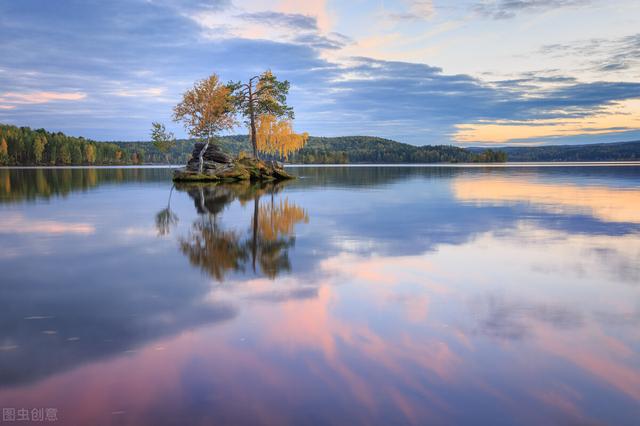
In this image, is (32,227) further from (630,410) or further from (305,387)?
(630,410)

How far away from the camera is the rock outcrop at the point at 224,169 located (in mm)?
45094

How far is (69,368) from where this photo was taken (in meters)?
4.86

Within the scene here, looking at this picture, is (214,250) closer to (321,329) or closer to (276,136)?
(321,329)

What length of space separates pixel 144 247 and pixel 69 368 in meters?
7.26

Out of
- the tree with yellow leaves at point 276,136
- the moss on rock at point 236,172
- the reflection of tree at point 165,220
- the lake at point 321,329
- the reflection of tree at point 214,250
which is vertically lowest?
the lake at point 321,329

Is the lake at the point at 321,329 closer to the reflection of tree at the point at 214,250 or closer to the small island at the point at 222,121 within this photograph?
the reflection of tree at the point at 214,250

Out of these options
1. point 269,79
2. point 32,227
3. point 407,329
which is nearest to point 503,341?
point 407,329

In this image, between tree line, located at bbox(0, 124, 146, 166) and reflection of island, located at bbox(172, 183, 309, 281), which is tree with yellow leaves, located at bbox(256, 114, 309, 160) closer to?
reflection of island, located at bbox(172, 183, 309, 281)

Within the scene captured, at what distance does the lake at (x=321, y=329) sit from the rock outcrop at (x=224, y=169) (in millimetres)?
32540

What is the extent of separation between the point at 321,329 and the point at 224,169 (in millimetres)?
42051

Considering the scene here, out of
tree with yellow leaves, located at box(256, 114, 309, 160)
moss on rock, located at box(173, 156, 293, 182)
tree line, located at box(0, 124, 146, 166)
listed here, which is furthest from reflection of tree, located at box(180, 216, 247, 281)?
tree line, located at box(0, 124, 146, 166)

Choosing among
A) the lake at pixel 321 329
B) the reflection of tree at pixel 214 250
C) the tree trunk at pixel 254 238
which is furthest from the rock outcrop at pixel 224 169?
the lake at pixel 321 329

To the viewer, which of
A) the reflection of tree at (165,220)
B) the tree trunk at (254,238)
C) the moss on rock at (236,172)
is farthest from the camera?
the moss on rock at (236,172)

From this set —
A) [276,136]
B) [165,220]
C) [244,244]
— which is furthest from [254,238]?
[276,136]
